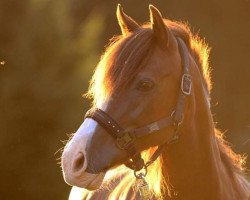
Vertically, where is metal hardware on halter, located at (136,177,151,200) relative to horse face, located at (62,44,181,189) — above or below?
below

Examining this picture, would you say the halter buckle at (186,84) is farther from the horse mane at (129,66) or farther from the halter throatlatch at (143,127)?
the horse mane at (129,66)

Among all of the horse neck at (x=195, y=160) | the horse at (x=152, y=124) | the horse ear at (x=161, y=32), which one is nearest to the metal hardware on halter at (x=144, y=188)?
the horse at (x=152, y=124)

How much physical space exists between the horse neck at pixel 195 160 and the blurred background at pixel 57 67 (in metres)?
6.87

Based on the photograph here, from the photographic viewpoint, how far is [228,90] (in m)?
10.2

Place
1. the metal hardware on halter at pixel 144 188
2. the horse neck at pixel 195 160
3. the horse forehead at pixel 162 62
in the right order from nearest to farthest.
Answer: the horse forehead at pixel 162 62 → the horse neck at pixel 195 160 → the metal hardware on halter at pixel 144 188

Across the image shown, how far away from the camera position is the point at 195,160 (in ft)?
10.6

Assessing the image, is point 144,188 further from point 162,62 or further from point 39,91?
point 39,91

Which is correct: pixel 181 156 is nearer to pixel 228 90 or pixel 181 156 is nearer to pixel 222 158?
pixel 222 158

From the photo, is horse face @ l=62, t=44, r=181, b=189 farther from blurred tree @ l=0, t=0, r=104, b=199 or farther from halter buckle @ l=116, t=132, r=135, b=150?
blurred tree @ l=0, t=0, r=104, b=199

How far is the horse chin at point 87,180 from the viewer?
9.35 ft

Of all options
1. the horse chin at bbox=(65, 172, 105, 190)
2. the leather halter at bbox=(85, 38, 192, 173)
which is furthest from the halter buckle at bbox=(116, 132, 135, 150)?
the horse chin at bbox=(65, 172, 105, 190)

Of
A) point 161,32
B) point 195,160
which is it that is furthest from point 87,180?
point 161,32

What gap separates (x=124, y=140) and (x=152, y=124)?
18 cm

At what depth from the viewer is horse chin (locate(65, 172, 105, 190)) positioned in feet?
9.35
